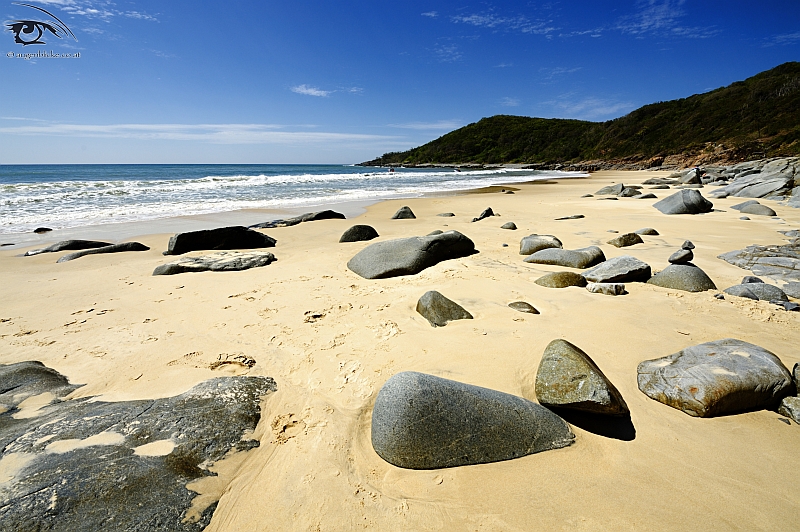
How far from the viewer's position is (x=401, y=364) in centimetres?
305

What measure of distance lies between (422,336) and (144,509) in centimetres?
231

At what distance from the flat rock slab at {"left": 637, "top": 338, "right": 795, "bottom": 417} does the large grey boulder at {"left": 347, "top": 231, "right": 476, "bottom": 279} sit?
341cm

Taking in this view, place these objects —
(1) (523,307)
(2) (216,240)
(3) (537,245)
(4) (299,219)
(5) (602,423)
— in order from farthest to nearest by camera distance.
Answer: (4) (299,219) < (2) (216,240) < (3) (537,245) < (1) (523,307) < (5) (602,423)

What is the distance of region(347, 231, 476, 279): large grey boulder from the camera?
5477mm

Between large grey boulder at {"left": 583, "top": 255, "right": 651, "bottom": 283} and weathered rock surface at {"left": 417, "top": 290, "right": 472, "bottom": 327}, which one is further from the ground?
large grey boulder at {"left": 583, "top": 255, "right": 651, "bottom": 283}

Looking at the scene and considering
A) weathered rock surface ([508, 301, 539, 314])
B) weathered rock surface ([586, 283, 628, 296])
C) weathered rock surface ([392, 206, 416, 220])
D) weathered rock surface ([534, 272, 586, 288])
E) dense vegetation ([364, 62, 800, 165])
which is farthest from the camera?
dense vegetation ([364, 62, 800, 165])

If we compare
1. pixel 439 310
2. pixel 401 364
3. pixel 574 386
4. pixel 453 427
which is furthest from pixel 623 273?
pixel 453 427

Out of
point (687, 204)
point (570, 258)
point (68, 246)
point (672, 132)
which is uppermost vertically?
point (672, 132)

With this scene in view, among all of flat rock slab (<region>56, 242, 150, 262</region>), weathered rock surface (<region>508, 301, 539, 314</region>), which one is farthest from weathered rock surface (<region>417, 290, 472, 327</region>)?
flat rock slab (<region>56, 242, 150, 262</region>)

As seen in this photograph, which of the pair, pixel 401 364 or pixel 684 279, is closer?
pixel 401 364

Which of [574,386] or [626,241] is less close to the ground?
[626,241]

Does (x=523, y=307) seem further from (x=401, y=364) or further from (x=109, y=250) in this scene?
(x=109, y=250)

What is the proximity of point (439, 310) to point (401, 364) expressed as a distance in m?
0.95

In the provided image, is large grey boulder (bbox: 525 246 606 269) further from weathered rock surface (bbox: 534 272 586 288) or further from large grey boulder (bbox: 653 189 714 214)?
large grey boulder (bbox: 653 189 714 214)
